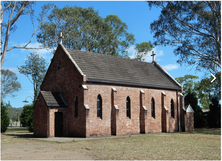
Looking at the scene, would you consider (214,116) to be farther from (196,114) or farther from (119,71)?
(119,71)

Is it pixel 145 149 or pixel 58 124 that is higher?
pixel 58 124

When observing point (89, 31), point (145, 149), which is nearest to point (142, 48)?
point (89, 31)

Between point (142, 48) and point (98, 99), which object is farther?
point (142, 48)

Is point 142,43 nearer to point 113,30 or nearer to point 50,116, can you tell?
Answer: point 113,30

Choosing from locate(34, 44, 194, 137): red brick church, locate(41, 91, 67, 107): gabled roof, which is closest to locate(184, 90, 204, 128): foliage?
locate(34, 44, 194, 137): red brick church

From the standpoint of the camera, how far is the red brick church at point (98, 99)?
77.5 feet

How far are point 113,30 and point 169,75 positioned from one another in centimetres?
1830

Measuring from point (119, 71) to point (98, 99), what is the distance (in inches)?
195

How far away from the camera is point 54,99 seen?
24781 mm

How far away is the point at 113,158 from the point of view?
11.7 metres

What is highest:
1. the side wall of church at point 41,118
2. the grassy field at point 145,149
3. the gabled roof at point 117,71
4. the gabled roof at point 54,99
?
the gabled roof at point 117,71

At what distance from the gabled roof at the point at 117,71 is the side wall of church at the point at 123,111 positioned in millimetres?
799

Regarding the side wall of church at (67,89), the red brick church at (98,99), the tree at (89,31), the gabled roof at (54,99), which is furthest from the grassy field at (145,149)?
the tree at (89,31)

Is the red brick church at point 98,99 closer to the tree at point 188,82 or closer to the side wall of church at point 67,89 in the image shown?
the side wall of church at point 67,89
